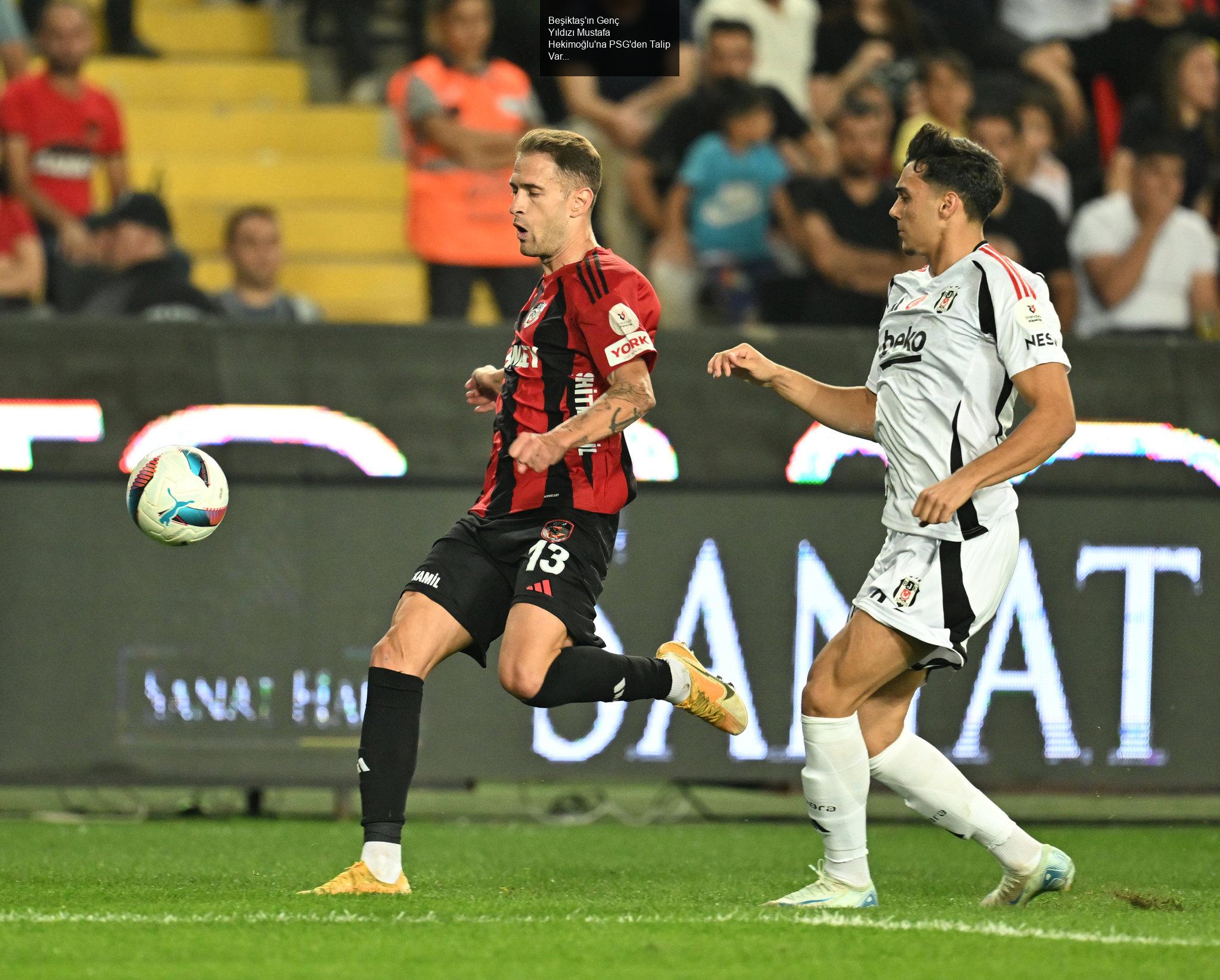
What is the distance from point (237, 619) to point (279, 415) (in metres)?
0.95

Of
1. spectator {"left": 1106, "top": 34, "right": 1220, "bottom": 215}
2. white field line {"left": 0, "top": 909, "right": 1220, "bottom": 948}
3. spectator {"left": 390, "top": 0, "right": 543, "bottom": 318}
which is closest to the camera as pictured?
white field line {"left": 0, "top": 909, "right": 1220, "bottom": 948}

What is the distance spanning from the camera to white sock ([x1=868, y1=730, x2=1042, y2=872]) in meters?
5.86

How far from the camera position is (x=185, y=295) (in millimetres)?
9828

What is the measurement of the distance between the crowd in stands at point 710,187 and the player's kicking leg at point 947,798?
5.03m

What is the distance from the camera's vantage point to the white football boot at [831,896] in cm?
570

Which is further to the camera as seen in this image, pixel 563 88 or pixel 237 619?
pixel 563 88

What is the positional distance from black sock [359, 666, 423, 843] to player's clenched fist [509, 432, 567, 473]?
83cm

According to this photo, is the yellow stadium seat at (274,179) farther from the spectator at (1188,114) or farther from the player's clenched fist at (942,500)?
the player's clenched fist at (942,500)

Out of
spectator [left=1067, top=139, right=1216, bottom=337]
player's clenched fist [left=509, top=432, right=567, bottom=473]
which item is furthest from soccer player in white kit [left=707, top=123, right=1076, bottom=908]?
spectator [left=1067, top=139, right=1216, bottom=337]

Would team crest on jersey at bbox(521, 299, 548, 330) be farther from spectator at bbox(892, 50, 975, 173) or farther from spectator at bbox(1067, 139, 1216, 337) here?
spectator at bbox(892, 50, 975, 173)

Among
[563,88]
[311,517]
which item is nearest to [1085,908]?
[311,517]

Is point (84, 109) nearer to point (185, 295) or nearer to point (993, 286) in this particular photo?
point (185, 295)

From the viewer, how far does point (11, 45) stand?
1167 cm

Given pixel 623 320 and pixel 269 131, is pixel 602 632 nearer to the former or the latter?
pixel 623 320
